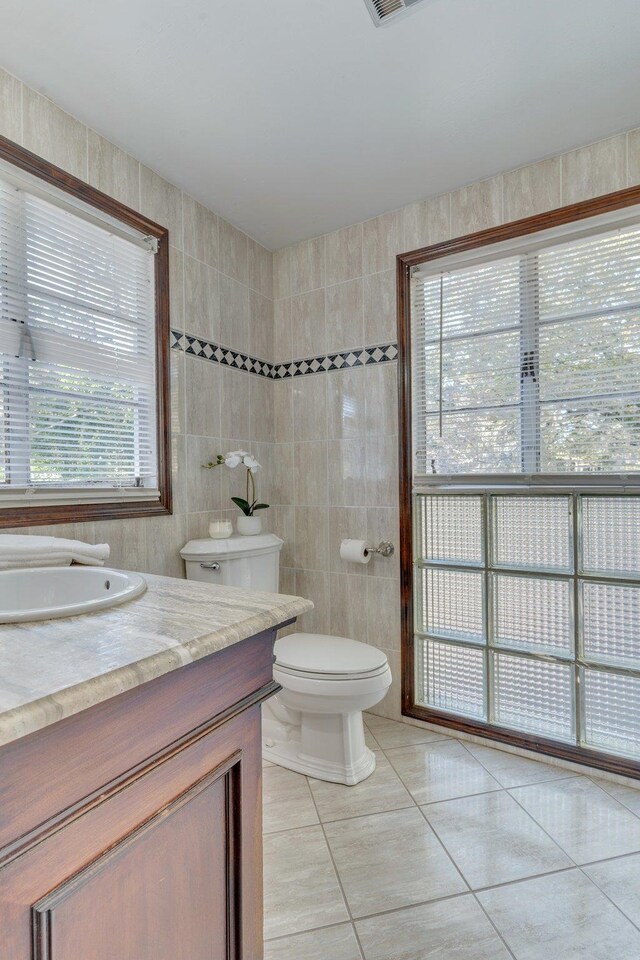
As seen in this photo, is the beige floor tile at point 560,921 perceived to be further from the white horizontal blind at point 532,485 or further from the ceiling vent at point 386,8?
the ceiling vent at point 386,8

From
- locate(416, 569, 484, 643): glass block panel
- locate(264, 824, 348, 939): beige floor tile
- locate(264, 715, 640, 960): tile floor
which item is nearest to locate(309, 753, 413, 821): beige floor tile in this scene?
locate(264, 715, 640, 960): tile floor

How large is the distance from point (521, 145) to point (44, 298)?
1768 millimetres

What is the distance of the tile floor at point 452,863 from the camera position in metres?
1.17

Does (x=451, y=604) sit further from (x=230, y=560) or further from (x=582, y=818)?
(x=230, y=560)

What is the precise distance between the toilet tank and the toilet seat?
30 cm

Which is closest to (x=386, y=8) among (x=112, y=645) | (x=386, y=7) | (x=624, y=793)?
(x=386, y=7)

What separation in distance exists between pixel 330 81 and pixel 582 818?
8.09 ft

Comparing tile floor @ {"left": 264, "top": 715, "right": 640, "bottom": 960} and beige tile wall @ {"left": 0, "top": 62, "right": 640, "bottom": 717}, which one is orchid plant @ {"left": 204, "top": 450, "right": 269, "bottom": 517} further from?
tile floor @ {"left": 264, "top": 715, "right": 640, "bottom": 960}

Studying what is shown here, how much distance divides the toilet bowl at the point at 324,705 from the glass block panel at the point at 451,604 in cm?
43

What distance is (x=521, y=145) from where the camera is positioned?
6.02 ft

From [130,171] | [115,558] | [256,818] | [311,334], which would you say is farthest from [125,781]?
[311,334]

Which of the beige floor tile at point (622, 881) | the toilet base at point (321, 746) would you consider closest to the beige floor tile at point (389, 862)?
the toilet base at point (321, 746)

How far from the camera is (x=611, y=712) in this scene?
71.4 inches

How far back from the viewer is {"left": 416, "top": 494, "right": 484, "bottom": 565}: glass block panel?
209 cm
